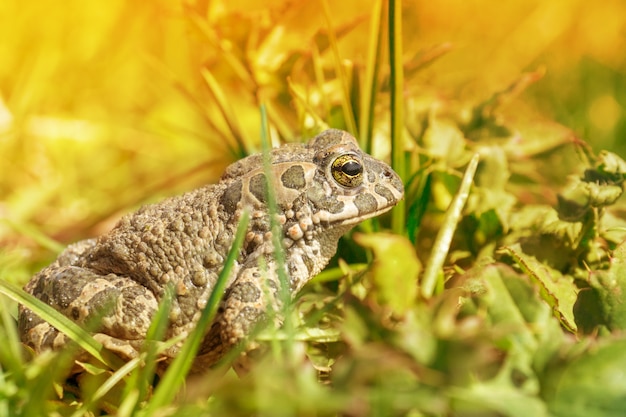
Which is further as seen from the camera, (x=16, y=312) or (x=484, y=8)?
(x=484, y=8)

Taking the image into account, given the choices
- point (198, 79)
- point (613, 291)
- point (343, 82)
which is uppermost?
point (343, 82)

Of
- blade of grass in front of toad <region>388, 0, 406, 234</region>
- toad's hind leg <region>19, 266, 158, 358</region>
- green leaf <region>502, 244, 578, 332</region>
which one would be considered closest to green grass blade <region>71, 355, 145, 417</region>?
toad's hind leg <region>19, 266, 158, 358</region>

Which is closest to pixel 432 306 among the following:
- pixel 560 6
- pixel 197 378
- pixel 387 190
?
pixel 387 190

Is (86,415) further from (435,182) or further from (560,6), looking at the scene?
(560,6)

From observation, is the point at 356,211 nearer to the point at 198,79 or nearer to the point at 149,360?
the point at 149,360

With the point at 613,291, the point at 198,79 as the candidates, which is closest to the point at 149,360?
the point at 613,291

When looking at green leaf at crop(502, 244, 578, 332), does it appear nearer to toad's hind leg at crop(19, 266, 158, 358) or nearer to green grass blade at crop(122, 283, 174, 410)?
green grass blade at crop(122, 283, 174, 410)

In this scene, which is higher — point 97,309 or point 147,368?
point 147,368
